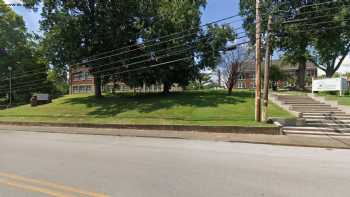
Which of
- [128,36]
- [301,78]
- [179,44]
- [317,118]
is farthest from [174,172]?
[301,78]

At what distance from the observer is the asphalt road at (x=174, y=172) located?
5586 millimetres

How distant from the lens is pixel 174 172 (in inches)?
277

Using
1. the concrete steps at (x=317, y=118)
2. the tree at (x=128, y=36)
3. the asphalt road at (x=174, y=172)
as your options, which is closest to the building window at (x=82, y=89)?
the tree at (x=128, y=36)

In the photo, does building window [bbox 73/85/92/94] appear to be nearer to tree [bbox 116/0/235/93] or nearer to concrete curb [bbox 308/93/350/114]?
tree [bbox 116/0/235/93]

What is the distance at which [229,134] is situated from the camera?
14.7 meters

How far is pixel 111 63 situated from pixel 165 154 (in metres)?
20.5

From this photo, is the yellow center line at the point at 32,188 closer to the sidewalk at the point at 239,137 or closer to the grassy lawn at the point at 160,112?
the sidewalk at the point at 239,137

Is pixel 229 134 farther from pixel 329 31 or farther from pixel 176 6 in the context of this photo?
pixel 329 31

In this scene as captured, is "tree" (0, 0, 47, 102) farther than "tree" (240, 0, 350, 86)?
Yes

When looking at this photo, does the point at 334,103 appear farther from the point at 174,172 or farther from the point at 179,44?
the point at 174,172

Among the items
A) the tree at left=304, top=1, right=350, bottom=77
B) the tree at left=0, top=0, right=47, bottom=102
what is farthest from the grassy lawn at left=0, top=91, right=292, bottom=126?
the tree at left=0, top=0, right=47, bottom=102

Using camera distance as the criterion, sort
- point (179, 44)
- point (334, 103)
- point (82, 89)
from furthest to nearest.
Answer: point (82, 89)
point (179, 44)
point (334, 103)

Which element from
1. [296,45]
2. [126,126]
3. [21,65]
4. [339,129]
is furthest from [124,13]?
[21,65]

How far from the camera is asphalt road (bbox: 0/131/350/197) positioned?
5586 millimetres
